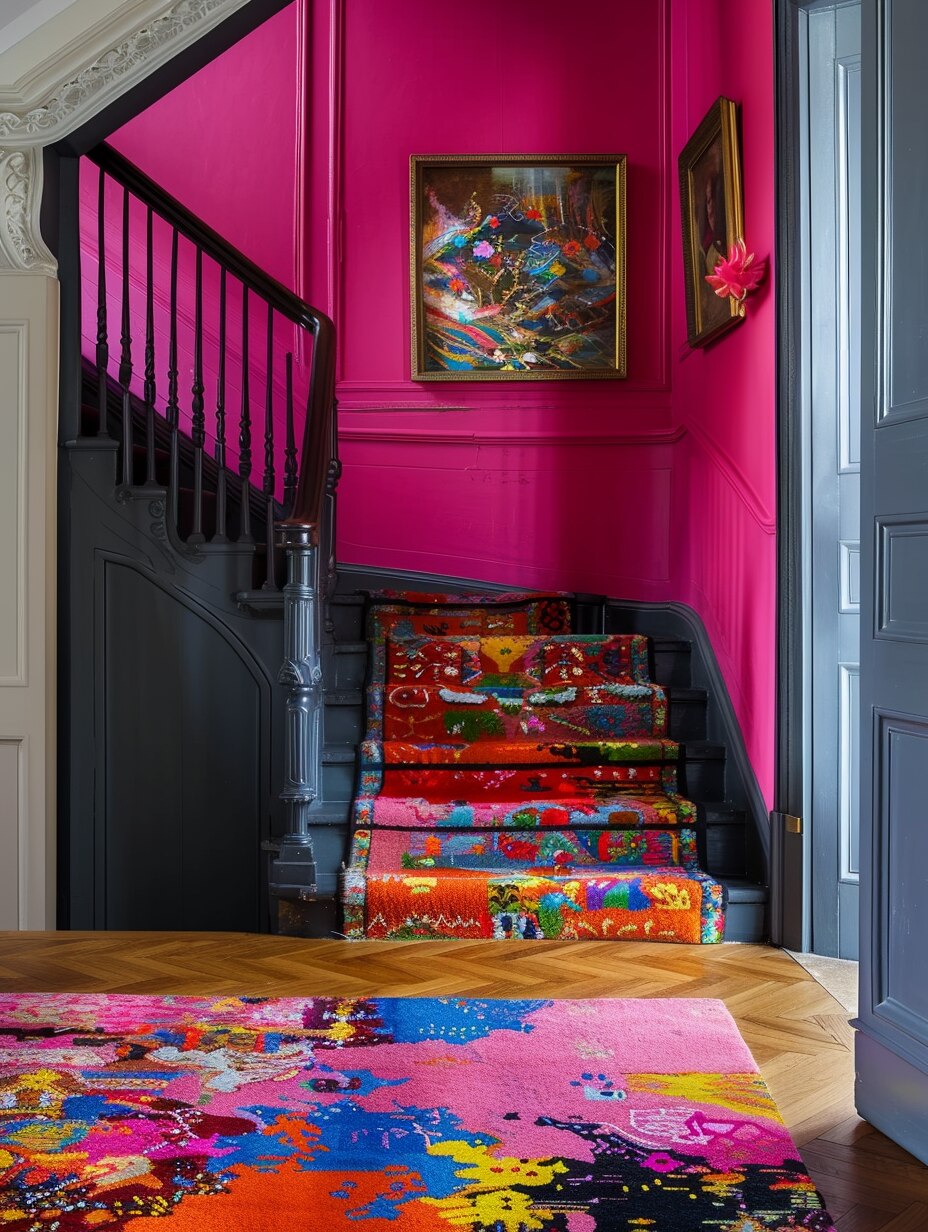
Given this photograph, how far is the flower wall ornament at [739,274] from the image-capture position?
132 inches

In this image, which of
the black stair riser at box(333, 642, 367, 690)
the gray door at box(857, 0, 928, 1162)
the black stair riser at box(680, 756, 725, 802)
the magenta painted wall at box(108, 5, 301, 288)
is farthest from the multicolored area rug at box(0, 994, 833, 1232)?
A: the magenta painted wall at box(108, 5, 301, 288)

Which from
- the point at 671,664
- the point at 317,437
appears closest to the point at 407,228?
the point at 317,437

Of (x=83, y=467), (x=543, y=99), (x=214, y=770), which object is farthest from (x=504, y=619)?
(x=543, y=99)

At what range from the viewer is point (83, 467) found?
3.58 m

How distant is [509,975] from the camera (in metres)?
2.66

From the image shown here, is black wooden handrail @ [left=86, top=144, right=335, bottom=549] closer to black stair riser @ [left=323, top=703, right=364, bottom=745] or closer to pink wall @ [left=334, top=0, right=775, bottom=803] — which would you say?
black stair riser @ [left=323, top=703, right=364, bottom=745]

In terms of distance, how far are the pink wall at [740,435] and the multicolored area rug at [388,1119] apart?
123 centimetres

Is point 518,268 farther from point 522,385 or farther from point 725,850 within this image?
point 725,850

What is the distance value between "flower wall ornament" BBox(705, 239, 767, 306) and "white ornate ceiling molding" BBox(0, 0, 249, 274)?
1596mm

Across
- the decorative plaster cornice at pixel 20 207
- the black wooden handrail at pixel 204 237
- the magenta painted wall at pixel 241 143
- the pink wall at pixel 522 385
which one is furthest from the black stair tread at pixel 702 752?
the magenta painted wall at pixel 241 143

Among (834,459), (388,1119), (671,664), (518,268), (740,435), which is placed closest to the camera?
(388,1119)

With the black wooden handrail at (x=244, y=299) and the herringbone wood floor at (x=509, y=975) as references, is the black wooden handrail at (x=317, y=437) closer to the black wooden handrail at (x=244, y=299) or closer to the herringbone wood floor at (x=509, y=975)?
the black wooden handrail at (x=244, y=299)

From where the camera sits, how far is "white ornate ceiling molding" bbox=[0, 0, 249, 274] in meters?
3.27

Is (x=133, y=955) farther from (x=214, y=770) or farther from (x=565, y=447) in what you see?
(x=565, y=447)
